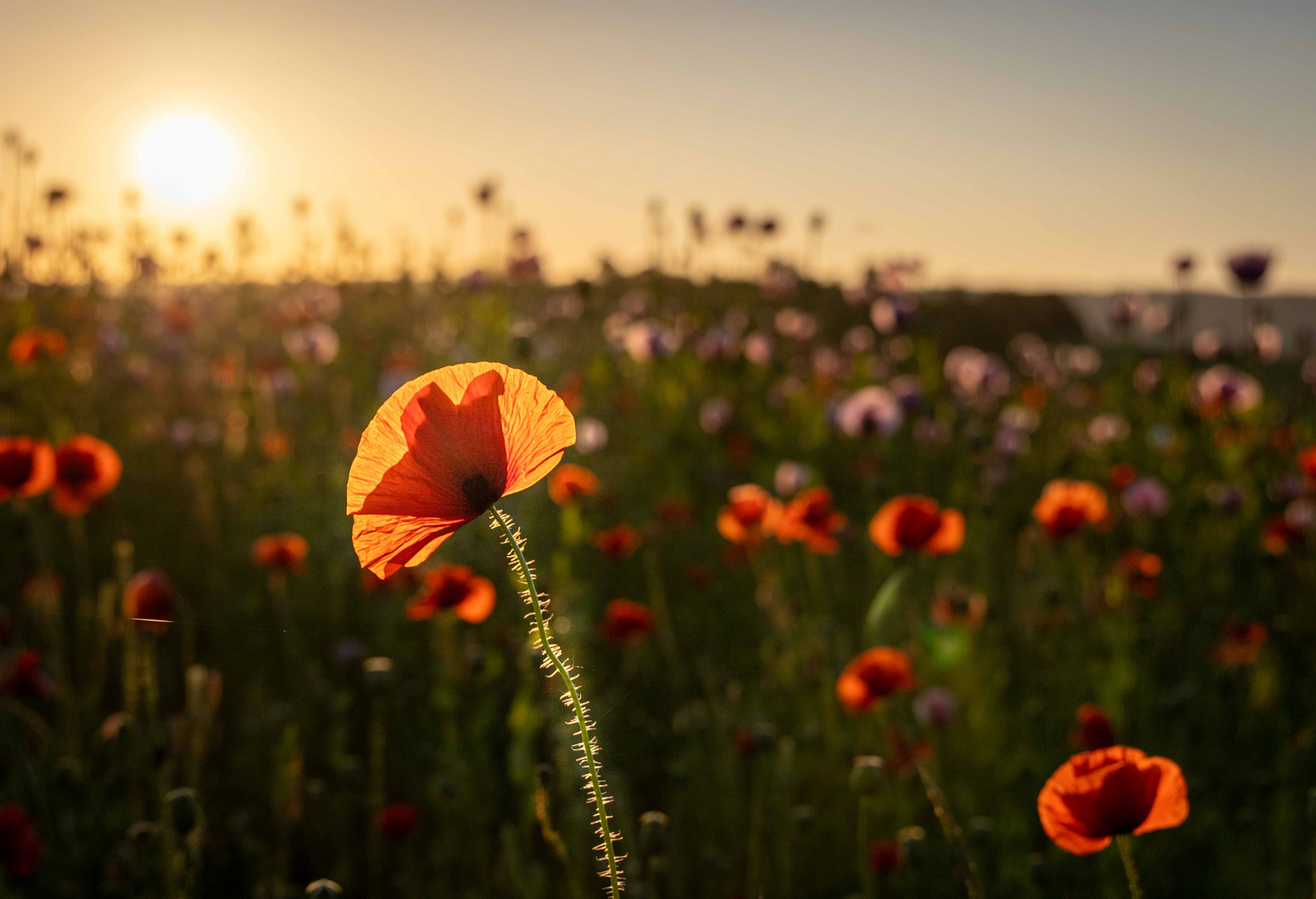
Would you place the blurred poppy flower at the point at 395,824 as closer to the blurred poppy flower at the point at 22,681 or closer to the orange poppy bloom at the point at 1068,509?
the blurred poppy flower at the point at 22,681

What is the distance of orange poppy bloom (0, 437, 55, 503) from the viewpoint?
187 cm

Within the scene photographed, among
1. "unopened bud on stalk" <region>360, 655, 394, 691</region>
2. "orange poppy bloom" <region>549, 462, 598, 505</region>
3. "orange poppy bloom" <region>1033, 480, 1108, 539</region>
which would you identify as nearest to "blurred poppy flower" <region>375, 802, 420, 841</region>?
"unopened bud on stalk" <region>360, 655, 394, 691</region>

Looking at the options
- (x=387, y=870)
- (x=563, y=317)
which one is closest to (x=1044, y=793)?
(x=387, y=870)

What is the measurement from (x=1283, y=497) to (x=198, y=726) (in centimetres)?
350

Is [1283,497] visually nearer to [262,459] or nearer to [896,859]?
[896,859]

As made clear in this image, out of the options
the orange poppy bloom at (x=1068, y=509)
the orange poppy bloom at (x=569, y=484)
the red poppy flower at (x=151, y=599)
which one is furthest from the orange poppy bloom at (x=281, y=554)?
the orange poppy bloom at (x=1068, y=509)

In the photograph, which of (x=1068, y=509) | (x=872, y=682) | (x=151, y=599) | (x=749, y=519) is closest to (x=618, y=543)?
(x=749, y=519)

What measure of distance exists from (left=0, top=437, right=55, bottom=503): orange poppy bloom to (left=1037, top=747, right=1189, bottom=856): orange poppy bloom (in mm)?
1850

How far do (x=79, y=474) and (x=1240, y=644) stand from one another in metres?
2.80

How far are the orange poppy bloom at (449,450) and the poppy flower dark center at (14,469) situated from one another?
1458mm

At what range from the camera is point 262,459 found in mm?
4098

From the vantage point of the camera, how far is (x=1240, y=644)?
249 cm

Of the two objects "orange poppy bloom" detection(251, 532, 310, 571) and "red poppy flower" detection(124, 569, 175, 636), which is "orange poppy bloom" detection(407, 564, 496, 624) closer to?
"red poppy flower" detection(124, 569, 175, 636)

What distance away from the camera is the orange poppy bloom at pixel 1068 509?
8.00 feet
